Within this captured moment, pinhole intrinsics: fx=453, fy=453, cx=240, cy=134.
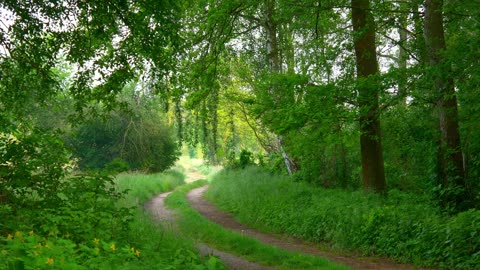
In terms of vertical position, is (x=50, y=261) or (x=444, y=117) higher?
(x=444, y=117)

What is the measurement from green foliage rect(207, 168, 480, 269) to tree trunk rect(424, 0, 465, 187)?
90 centimetres

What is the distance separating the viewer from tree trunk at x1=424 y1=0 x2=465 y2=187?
31.5 feet

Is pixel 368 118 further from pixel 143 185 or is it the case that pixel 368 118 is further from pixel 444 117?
pixel 143 185

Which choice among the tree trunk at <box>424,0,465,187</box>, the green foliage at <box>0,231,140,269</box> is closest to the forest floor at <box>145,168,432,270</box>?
the tree trunk at <box>424,0,465,187</box>

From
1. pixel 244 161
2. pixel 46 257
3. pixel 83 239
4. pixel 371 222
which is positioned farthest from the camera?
pixel 244 161

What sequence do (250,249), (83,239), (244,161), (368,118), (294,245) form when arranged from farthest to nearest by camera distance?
(244,161) → (294,245) → (368,118) → (250,249) → (83,239)

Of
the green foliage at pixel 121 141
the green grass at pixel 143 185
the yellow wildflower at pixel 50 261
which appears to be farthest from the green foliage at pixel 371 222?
the green foliage at pixel 121 141

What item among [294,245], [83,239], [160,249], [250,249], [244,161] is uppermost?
[244,161]

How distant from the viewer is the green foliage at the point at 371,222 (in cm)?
855

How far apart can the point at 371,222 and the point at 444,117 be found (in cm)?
288

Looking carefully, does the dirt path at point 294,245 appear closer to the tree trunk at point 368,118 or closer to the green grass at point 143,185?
the tree trunk at point 368,118

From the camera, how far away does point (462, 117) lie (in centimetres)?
986

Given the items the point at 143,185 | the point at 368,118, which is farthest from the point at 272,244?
the point at 143,185

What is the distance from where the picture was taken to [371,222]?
1054 cm
